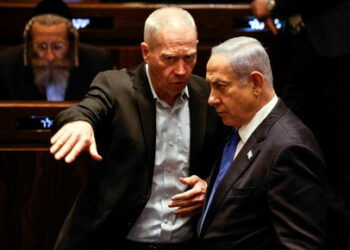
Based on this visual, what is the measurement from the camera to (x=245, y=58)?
4.04 ft

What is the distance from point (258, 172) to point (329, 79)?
0.83 m

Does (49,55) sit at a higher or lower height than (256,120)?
higher

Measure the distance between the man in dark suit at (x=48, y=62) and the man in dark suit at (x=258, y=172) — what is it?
1132 mm

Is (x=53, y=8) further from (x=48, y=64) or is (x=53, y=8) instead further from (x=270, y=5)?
(x=270, y=5)

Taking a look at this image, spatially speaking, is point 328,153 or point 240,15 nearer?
point 328,153

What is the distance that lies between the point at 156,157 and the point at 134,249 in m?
0.20

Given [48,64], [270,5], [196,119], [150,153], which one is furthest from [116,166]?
[48,64]

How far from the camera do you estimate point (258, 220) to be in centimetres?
119

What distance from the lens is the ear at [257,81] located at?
1.23m

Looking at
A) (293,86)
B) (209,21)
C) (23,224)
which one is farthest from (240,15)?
(23,224)

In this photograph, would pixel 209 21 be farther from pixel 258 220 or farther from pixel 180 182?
pixel 258 220

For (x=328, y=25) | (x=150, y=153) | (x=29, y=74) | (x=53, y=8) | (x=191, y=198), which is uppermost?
(x=53, y=8)

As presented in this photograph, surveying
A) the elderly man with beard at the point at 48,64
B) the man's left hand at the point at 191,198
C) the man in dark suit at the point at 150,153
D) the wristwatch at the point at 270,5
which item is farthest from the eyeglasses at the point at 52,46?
the man's left hand at the point at 191,198

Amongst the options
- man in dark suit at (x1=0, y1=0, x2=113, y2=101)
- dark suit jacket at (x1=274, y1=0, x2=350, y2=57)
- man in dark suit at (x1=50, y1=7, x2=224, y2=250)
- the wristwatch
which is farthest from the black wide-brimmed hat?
man in dark suit at (x1=50, y1=7, x2=224, y2=250)
